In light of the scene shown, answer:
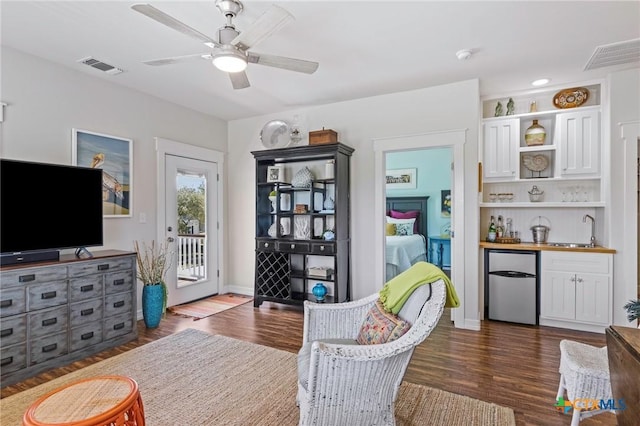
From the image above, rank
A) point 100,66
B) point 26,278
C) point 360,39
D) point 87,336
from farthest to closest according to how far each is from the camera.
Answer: point 100,66 → point 87,336 → point 360,39 → point 26,278

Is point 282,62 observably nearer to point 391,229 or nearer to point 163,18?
point 163,18

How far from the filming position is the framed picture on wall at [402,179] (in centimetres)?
709

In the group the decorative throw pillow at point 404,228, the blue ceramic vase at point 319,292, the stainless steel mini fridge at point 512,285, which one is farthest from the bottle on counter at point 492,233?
the decorative throw pillow at point 404,228

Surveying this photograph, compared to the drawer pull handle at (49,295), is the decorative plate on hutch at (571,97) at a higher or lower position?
higher

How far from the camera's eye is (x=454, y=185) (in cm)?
369

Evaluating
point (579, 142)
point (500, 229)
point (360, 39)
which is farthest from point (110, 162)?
point (579, 142)

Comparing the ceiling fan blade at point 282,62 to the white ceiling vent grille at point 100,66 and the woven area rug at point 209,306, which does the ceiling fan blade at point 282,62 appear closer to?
the white ceiling vent grille at point 100,66

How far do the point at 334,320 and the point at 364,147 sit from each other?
2.62 meters

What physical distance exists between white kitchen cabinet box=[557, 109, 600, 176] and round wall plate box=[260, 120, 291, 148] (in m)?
3.23

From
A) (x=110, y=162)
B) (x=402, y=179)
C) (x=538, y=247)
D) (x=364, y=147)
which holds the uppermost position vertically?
(x=364, y=147)

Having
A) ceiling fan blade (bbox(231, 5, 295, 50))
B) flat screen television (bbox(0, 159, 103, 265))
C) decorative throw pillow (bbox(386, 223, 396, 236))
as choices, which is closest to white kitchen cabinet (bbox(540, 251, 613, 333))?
decorative throw pillow (bbox(386, 223, 396, 236))

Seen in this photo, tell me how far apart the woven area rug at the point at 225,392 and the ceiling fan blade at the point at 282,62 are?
91.0 inches

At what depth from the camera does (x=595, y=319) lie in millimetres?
3416

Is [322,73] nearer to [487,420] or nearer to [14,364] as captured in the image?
[487,420]
